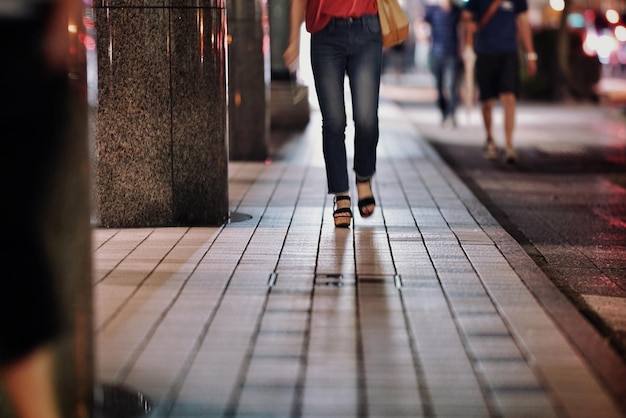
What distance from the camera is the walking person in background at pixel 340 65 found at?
309 inches

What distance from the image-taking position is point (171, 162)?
25.6ft

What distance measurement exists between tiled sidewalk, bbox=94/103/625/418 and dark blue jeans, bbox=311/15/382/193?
49 centimetres

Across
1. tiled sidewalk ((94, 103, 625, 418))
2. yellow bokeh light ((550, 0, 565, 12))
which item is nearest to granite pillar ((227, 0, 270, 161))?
tiled sidewalk ((94, 103, 625, 418))

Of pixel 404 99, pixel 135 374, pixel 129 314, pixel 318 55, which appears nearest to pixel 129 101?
pixel 318 55

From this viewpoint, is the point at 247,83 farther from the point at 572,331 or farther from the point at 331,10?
the point at 572,331

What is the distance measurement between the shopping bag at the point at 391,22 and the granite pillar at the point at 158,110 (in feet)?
3.32

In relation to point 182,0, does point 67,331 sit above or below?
below

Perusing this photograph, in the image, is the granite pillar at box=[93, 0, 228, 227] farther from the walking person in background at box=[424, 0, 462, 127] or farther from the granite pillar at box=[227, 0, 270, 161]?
the walking person in background at box=[424, 0, 462, 127]

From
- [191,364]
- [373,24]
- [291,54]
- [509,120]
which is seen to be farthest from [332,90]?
[509,120]

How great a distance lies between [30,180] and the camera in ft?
11.2

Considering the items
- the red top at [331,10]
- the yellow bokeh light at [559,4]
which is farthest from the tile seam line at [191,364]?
the yellow bokeh light at [559,4]

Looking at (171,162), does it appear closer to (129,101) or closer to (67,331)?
(129,101)

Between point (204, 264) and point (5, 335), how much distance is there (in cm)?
310

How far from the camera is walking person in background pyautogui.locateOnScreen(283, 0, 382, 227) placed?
7848 mm
